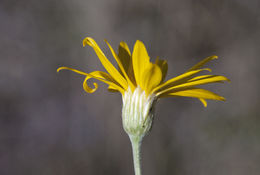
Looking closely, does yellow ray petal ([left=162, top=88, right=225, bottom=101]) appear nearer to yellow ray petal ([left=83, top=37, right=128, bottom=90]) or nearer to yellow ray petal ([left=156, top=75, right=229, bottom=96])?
yellow ray petal ([left=156, top=75, right=229, bottom=96])

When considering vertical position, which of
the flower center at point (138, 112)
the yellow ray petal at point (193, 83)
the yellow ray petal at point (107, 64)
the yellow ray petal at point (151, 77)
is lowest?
the flower center at point (138, 112)

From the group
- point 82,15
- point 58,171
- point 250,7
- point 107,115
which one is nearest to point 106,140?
point 107,115

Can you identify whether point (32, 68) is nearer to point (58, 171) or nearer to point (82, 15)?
point (82, 15)

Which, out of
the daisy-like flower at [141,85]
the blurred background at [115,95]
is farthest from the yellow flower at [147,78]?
the blurred background at [115,95]

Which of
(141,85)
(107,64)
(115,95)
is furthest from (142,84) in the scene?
(115,95)

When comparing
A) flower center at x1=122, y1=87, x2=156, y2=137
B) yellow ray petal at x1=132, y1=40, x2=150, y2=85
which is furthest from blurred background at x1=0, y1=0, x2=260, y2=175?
yellow ray petal at x1=132, y1=40, x2=150, y2=85

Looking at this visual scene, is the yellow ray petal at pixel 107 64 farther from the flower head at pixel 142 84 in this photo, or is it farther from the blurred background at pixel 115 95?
the blurred background at pixel 115 95

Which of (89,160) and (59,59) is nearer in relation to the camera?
(89,160)

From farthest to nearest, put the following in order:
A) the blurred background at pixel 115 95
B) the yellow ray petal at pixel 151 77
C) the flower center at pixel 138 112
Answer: the blurred background at pixel 115 95 → the flower center at pixel 138 112 → the yellow ray petal at pixel 151 77
